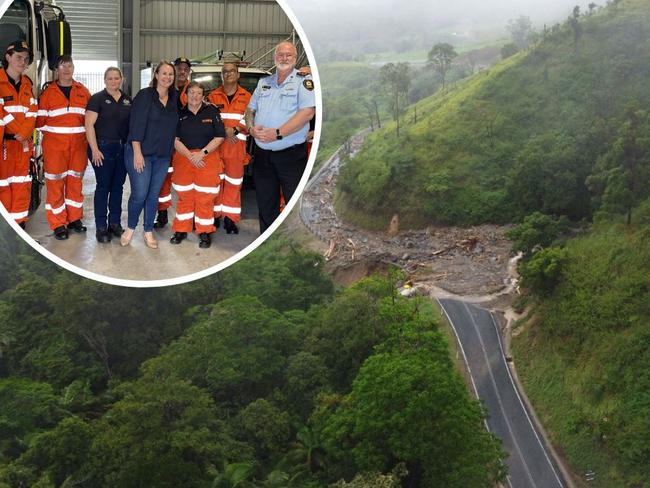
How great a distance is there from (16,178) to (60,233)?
396mm

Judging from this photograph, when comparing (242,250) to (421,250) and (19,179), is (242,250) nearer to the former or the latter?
(19,179)

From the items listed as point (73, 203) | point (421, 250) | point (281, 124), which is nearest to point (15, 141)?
point (73, 203)

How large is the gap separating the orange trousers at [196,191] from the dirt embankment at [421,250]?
235 inches

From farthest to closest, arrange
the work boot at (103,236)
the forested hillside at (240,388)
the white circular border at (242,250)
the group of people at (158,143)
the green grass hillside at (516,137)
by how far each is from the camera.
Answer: the green grass hillside at (516,137)
the forested hillside at (240,388)
the work boot at (103,236)
the group of people at (158,143)
the white circular border at (242,250)

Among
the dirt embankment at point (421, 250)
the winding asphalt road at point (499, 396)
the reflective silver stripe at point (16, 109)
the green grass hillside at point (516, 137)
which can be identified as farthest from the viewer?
the green grass hillside at point (516, 137)

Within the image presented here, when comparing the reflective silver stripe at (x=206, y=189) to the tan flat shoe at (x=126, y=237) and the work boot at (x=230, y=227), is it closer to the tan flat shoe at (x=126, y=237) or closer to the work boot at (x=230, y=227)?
the work boot at (x=230, y=227)

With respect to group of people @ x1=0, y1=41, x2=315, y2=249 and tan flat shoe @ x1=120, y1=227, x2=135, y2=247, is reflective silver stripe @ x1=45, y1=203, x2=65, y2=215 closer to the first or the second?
group of people @ x1=0, y1=41, x2=315, y2=249

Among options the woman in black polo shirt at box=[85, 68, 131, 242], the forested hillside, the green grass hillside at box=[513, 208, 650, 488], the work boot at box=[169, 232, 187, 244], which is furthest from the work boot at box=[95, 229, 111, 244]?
the green grass hillside at box=[513, 208, 650, 488]

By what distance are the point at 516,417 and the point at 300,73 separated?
21.3 ft

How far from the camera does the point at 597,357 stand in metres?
9.21

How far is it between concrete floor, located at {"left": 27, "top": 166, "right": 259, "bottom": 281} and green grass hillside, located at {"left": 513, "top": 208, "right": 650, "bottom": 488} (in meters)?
5.96

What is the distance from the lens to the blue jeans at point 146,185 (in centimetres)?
347

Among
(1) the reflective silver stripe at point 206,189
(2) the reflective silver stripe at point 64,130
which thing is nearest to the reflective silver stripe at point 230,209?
(1) the reflective silver stripe at point 206,189

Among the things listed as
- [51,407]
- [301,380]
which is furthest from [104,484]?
[301,380]
